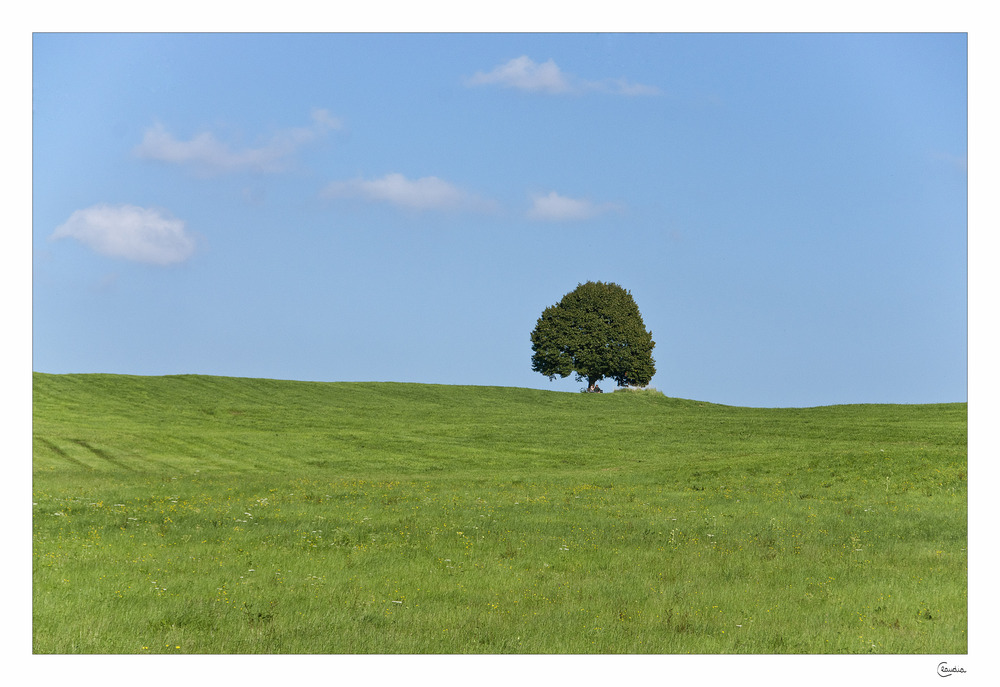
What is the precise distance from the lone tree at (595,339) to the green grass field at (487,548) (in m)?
34.0

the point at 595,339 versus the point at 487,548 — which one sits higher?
the point at 595,339

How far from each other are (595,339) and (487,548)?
6226 cm

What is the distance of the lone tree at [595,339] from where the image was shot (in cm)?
8031

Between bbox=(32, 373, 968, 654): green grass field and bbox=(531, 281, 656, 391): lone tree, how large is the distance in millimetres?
34043

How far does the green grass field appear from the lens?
41.8ft

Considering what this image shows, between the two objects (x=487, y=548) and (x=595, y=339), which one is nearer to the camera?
(x=487, y=548)

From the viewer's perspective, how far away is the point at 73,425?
47188 mm

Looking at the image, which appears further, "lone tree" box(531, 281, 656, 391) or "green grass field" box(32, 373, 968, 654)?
"lone tree" box(531, 281, 656, 391)

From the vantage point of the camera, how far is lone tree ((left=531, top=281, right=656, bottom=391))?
80312 millimetres

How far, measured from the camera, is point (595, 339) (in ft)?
263

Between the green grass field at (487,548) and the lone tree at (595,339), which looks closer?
the green grass field at (487,548)

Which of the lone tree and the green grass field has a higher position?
the lone tree

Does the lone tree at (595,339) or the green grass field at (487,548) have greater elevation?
the lone tree at (595,339)
